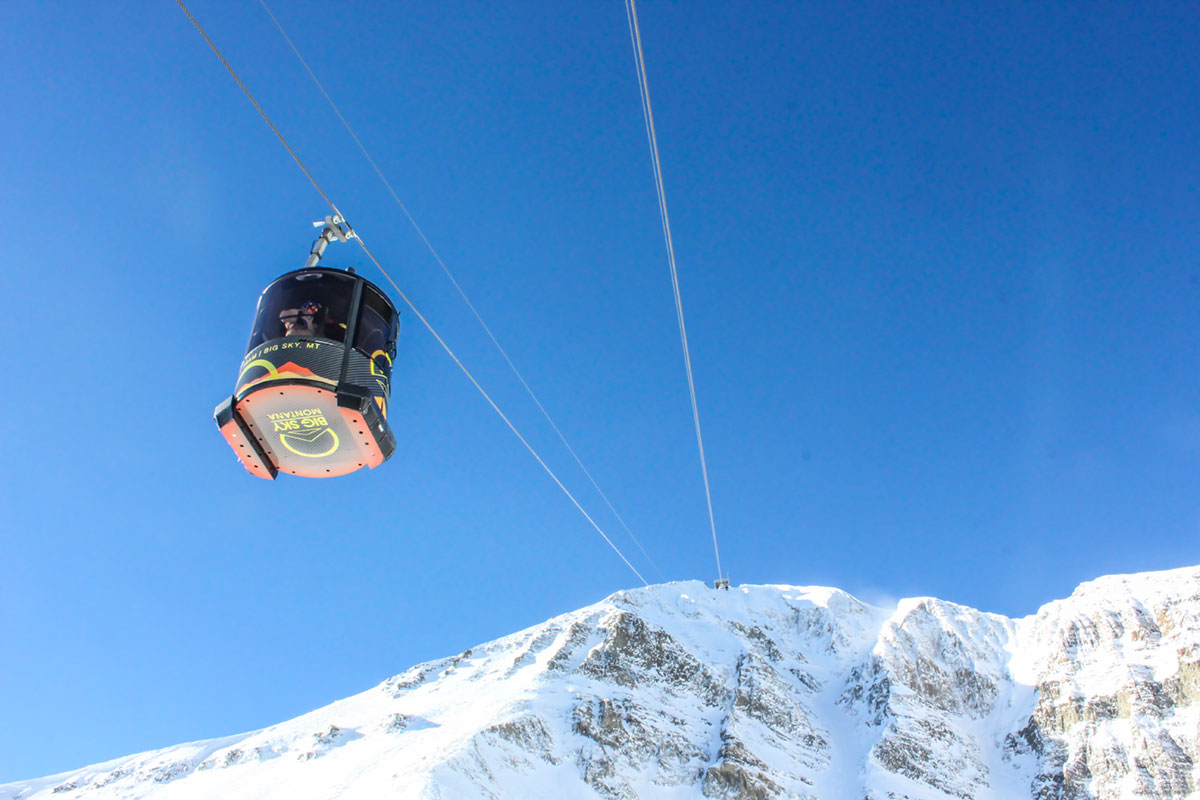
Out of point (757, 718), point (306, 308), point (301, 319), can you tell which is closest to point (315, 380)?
point (301, 319)

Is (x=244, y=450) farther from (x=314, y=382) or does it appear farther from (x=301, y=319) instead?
(x=301, y=319)

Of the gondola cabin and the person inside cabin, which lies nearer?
the gondola cabin

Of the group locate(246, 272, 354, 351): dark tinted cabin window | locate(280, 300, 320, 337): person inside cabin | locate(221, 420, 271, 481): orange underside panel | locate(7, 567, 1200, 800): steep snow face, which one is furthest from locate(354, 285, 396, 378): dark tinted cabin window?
locate(7, 567, 1200, 800): steep snow face

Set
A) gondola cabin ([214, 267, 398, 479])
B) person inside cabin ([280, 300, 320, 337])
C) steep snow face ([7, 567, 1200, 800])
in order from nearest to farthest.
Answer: gondola cabin ([214, 267, 398, 479]), person inside cabin ([280, 300, 320, 337]), steep snow face ([7, 567, 1200, 800])

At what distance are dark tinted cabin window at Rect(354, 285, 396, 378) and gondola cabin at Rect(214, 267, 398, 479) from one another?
0.01 m

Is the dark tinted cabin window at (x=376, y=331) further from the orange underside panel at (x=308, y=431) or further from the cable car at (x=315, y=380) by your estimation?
the orange underside panel at (x=308, y=431)

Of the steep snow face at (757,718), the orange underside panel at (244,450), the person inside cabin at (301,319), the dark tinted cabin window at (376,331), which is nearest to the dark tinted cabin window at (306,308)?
the person inside cabin at (301,319)

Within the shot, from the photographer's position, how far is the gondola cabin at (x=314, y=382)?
778 centimetres

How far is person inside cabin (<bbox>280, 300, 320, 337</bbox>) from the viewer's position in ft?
27.0

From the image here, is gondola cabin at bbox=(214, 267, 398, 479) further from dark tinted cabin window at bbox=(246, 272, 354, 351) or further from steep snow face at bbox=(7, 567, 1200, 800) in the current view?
steep snow face at bbox=(7, 567, 1200, 800)

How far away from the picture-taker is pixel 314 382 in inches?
305

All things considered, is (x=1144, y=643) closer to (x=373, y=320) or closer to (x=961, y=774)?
(x=961, y=774)

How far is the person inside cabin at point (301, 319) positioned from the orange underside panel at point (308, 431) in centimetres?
79

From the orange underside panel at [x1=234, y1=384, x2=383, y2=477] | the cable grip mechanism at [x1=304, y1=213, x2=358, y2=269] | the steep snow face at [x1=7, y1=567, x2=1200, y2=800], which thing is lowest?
the orange underside panel at [x1=234, y1=384, x2=383, y2=477]
